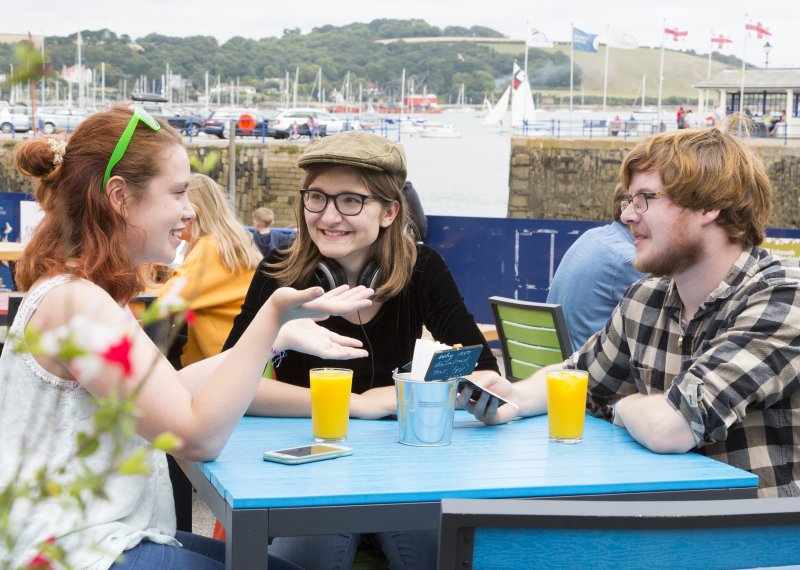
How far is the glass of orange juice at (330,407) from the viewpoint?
2012 mm

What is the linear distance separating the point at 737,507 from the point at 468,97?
108 metres

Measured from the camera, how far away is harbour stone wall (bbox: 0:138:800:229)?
2947 cm

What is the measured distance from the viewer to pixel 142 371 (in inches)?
64.3

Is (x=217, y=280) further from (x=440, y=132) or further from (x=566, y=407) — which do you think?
(x=440, y=132)

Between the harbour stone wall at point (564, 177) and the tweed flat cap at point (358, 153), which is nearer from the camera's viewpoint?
the tweed flat cap at point (358, 153)

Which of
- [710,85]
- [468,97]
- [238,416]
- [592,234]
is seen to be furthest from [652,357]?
[468,97]

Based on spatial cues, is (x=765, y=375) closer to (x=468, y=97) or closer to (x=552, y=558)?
(x=552, y=558)

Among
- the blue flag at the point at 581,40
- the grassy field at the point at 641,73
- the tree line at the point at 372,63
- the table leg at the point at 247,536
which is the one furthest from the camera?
the grassy field at the point at 641,73

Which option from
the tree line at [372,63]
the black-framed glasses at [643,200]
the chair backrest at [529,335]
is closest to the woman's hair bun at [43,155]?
the black-framed glasses at [643,200]

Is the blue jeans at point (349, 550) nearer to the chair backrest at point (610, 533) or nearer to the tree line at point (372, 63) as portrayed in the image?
the chair backrest at point (610, 533)

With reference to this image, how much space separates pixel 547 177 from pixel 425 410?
2947 cm

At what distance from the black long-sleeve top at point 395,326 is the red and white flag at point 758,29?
162 ft

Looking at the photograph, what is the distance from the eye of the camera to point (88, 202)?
70.4 inches

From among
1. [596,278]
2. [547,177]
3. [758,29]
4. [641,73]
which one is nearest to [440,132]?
[758,29]
